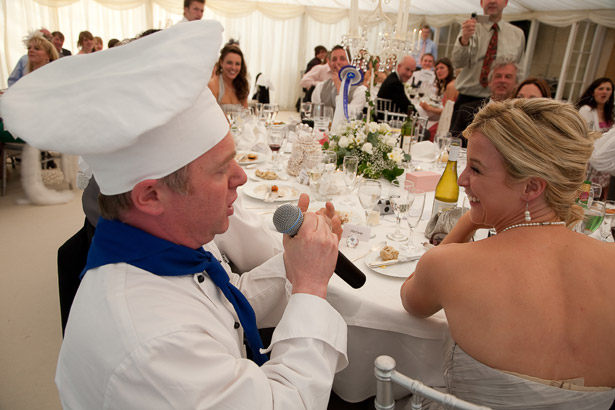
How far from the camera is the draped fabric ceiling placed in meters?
9.20

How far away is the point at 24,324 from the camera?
271 centimetres

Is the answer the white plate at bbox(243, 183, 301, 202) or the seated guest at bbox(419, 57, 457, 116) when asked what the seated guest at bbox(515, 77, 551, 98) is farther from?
the seated guest at bbox(419, 57, 457, 116)

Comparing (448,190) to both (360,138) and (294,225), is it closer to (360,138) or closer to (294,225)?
(360,138)

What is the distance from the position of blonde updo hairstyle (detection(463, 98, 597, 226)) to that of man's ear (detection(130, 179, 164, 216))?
94cm

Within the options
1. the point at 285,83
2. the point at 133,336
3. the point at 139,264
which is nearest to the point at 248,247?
the point at 139,264

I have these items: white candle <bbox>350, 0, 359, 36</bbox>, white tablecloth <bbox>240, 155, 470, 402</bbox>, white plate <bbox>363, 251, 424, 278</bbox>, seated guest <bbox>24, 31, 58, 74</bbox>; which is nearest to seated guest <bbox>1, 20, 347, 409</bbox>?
white tablecloth <bbox>240, 155, 470, 402</bbox>

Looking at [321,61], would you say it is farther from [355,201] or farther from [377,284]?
[377,284]

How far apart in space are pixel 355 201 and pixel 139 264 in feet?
4.85

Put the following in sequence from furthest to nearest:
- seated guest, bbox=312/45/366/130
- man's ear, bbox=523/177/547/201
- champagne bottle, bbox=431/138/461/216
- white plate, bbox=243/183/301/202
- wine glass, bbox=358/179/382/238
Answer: seated guest, bbox=312/45/366/130
white plate, bbox=243/183/301/202
champagne bottle, bbox=431/138/461/216
wine glass, bbox=358/179/382/238
man's ear, bbox=523/177/547/201

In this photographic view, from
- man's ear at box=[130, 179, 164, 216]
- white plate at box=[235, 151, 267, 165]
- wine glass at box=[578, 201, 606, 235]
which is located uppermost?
man's ear at box=[130, 179, 164, 216]

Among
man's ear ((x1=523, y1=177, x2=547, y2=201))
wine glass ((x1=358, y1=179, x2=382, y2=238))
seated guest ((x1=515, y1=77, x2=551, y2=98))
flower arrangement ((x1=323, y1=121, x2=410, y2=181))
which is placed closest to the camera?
man's ear ((x1=523, y1=177, x2=547, y2=201))

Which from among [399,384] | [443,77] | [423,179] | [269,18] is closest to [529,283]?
[399,384]

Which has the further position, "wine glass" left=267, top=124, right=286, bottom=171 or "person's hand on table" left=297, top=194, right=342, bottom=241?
"wine glass" left=267, top=124, right=286, bottom=171

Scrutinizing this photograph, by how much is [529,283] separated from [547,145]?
1.28 feet
